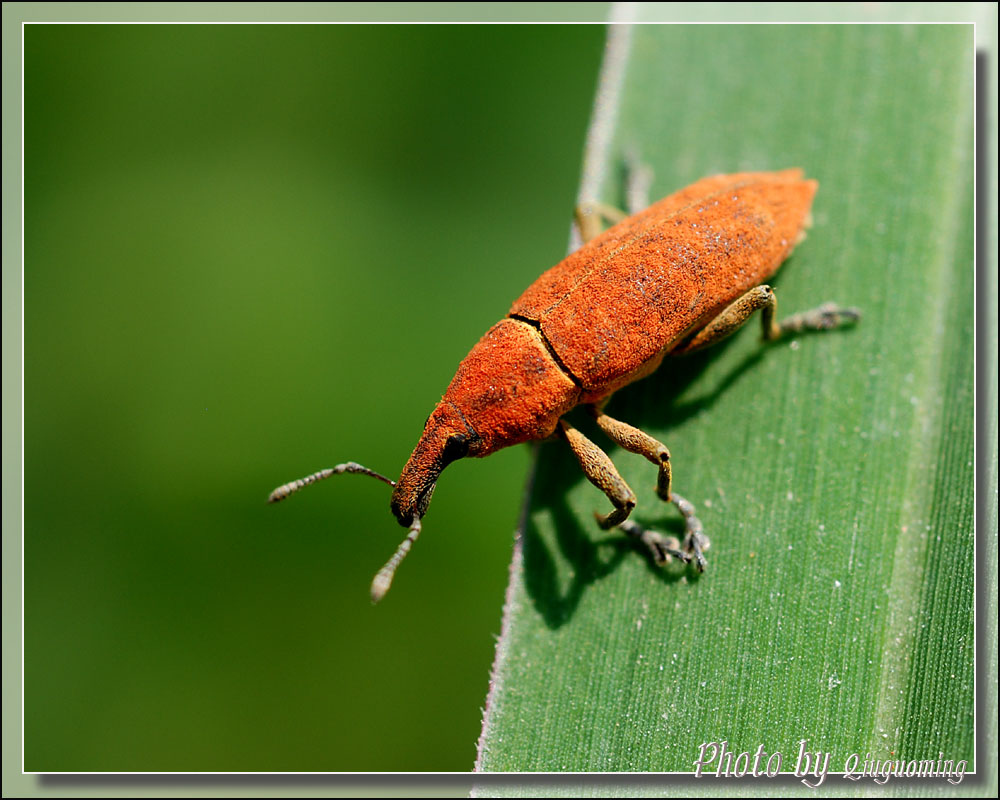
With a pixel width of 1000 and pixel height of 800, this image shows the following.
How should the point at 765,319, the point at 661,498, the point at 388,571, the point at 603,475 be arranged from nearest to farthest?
the point at 388,571
the point at 603,475
the point at 661,498
the point at 765,319

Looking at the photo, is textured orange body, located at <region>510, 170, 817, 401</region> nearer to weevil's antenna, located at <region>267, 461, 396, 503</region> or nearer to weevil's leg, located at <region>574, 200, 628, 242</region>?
weevil's leg, located at <region>574, 200, 628, 242</region>

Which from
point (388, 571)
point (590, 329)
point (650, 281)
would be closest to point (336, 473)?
point (388, 571)

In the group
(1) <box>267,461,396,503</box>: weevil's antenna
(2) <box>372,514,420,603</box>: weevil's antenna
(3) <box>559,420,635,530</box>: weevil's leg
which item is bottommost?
(2) <box>372,514,420,603</box>: weevil's antenna

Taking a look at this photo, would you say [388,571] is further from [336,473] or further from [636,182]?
[636,182]

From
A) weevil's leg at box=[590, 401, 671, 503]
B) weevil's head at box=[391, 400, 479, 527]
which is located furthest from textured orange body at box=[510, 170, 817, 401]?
weevil's head at box=[391, 400, 479, 527]

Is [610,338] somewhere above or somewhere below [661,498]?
above

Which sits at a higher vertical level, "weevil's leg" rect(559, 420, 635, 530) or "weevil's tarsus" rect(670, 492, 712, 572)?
"weevil's leg" rect(559, 420, 635, 530)

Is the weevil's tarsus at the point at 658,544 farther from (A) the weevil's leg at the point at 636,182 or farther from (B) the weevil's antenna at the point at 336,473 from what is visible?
(A) the weevil's leg at the point at 636,182
